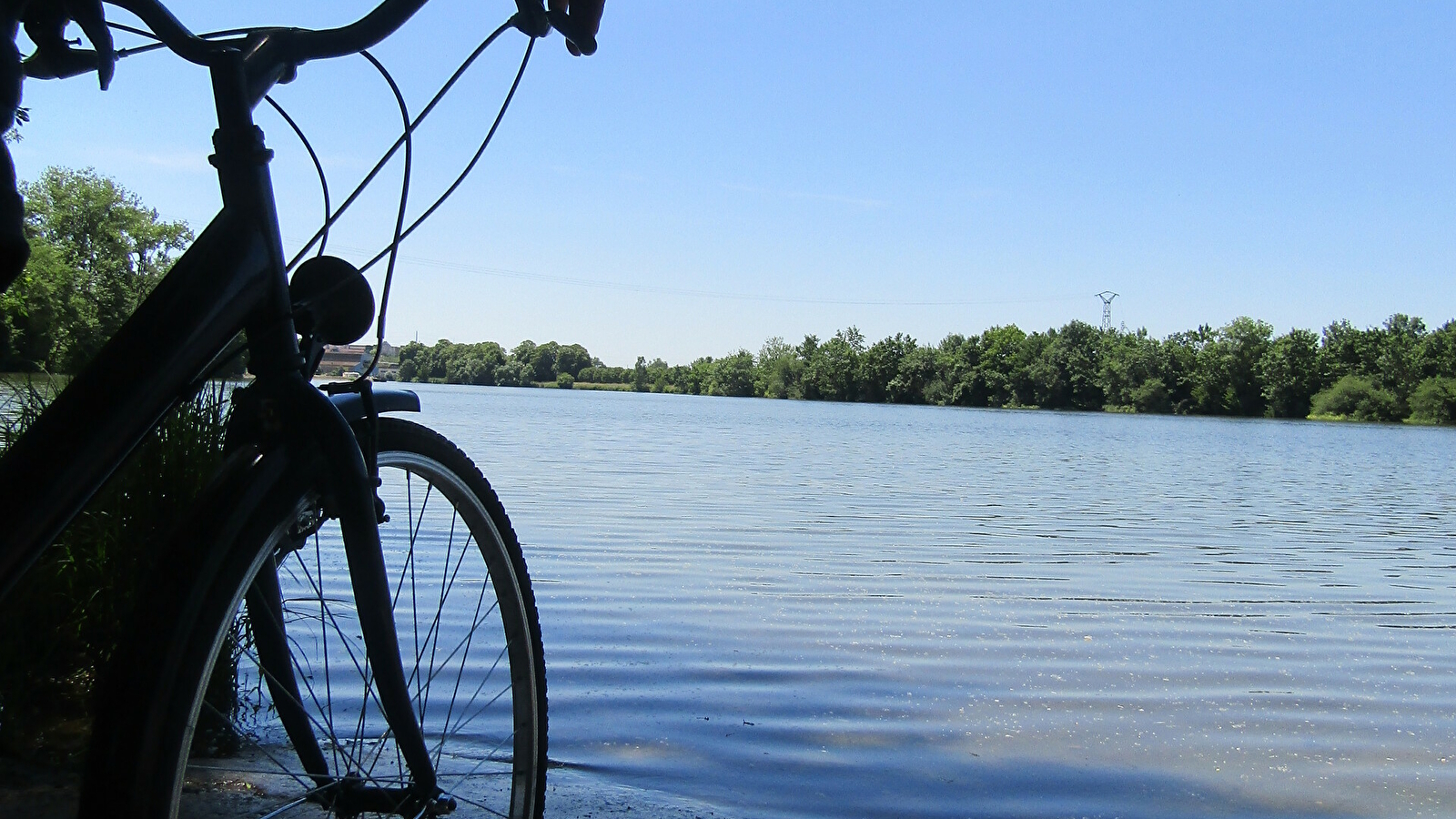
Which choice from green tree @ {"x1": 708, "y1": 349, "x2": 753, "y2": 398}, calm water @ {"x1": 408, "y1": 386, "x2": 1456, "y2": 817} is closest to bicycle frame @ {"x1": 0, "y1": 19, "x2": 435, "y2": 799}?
calm water @ {"x1": 408, "y1": 386, "x2": 1456, "y2": 817}

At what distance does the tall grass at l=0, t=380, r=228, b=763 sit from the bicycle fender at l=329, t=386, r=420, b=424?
1199 mm

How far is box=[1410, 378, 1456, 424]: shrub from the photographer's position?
261 ft

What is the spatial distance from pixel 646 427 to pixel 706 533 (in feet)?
86.8

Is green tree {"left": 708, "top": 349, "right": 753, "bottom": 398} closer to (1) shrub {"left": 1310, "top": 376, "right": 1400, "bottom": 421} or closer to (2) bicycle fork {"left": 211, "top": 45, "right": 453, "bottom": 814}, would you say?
(1) shrub {"left": 1310, "top": 376, "right": 1400, "bottom": 421}

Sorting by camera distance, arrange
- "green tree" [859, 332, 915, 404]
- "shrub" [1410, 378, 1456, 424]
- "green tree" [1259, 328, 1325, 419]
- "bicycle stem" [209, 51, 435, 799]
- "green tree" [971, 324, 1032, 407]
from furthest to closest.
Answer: "green tree" [859, 332, 915, 404]
"green tree" [971, 324, 1032, 407]
"green tree" [1259, 328, 1325, 419]
"shrub" [1410, 378, 1456, 424]
"bicycle stem" [209, 51, 435, 799]

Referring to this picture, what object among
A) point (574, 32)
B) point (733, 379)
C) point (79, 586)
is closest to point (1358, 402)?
point (733, 379)

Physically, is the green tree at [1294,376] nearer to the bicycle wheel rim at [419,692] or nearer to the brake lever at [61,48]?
the bicycle wheel rim at [419,692]

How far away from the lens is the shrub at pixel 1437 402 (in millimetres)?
79438

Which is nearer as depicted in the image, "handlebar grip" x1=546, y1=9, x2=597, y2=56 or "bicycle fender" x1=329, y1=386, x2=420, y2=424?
"bicycle fender" x1=329, y1=386, x2=420, y2=424

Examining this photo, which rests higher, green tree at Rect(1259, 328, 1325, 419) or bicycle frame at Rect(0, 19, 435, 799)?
green tree at Rect(1259, 328, 1325, 419)

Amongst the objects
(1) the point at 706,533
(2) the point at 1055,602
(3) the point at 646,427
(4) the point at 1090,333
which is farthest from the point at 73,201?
(4) the point at 1090,333

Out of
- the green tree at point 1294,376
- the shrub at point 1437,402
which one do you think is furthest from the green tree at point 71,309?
the green tree at point 1294,376

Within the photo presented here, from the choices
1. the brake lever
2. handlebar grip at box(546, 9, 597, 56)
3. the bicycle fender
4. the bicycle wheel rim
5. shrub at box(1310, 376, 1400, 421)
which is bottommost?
the bicycle wheel rim

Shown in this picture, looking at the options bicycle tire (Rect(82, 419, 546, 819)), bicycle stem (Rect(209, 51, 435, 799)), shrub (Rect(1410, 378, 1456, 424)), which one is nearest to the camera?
bicycle tire (Rect(82, 419, 546, 819))
